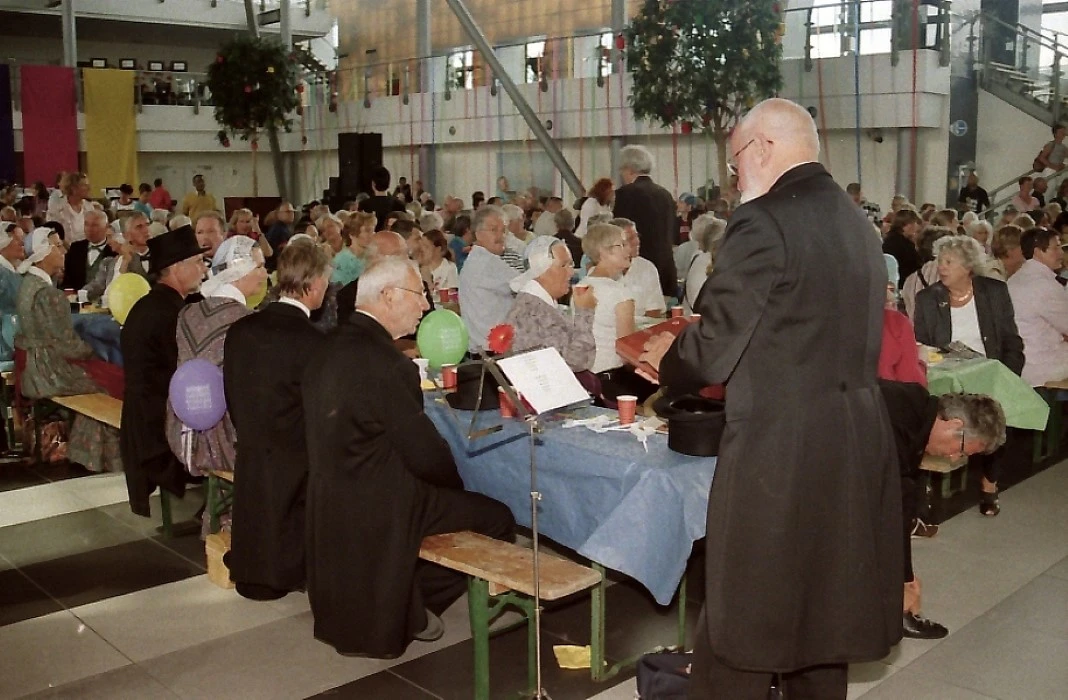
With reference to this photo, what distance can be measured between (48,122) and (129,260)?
13.2 m

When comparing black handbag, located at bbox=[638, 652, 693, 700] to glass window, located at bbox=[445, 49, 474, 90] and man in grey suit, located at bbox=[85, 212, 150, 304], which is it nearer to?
man in grey suit, located at bbox=[85, 212, 150, 304]

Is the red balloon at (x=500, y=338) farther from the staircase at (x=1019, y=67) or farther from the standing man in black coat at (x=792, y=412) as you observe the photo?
the staircase at (x=1019, y=67)

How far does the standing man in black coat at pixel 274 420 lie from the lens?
396cm

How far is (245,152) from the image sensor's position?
77.9 feet

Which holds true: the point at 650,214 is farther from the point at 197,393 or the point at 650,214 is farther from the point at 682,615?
the point at 682,615

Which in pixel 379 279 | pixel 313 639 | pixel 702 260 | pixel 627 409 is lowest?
pixel 313 639

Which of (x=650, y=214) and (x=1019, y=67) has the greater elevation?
(x=1019, y=67)

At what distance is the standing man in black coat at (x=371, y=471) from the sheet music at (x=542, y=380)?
38 cm

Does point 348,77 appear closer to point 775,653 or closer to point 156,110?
point 156,110

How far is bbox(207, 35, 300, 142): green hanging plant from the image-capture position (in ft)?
53.0

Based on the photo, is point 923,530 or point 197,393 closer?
point 197,393

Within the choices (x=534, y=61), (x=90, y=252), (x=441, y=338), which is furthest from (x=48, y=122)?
(x=441, y=338)

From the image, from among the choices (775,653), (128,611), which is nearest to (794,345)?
(775,653)

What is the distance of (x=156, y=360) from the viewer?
488cm
